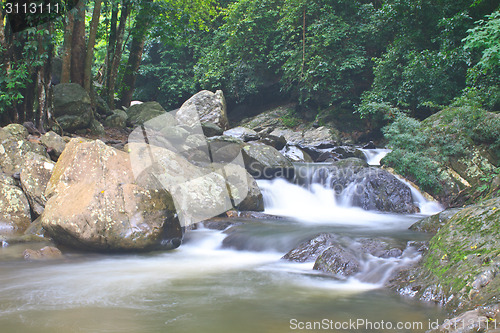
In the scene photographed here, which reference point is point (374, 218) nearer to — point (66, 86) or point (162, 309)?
point (162, 309)

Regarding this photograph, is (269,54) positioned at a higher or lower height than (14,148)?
higher

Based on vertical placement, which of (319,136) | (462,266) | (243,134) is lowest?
(462,266)

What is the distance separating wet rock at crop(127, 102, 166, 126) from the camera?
13.1 m

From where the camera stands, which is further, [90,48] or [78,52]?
[78,52]

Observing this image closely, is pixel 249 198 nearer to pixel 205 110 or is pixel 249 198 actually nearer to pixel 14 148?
pixel 14 148

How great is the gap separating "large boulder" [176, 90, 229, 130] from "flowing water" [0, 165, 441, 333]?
30.9ft

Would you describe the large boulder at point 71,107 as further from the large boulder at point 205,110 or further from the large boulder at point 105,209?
the large boulder at point 205,110

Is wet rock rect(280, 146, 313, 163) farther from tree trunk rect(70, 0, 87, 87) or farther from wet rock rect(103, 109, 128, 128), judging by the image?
tree trunk rect(70, 0, 87, 87)

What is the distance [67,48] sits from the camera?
10.5 metres

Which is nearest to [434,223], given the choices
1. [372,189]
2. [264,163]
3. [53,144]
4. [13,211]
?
[372,189]

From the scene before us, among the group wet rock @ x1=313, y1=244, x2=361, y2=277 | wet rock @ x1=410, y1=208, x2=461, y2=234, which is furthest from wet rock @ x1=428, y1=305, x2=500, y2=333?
wet rock @ x1=410, y1=208, x2=461, y2=234

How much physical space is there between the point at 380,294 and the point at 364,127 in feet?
50.7

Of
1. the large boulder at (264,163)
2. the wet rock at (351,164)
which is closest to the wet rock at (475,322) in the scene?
the large boulder at (264,163)

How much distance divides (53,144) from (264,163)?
5.20 metres
